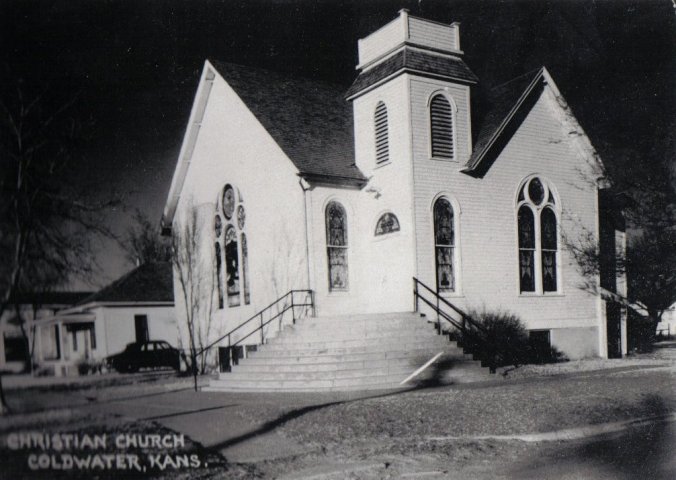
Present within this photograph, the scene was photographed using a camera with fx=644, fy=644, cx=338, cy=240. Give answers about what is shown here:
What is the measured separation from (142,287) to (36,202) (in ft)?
6.20

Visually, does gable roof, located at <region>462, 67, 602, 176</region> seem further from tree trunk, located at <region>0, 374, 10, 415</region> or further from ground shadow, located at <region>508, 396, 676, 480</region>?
tree trunk, located at <region>0, 374, 10, 415</region>

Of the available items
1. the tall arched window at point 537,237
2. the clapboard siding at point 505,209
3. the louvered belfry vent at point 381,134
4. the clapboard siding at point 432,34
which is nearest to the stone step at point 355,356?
the clapboard siding at point 505,209

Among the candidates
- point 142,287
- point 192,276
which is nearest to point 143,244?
point 142,287

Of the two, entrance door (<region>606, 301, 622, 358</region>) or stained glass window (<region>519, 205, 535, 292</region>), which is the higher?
stained glass window (<region>519, 205, 535, 292</region>)

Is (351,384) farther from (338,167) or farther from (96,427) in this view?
(96,427)

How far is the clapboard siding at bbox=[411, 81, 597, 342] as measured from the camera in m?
17.2

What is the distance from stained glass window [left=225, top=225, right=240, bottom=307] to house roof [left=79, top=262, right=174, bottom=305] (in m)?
12.2

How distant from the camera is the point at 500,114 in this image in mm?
19000

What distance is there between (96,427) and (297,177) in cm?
1292

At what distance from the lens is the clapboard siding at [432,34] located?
17.7 m

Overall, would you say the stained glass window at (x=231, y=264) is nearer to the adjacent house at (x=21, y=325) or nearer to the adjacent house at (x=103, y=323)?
the adjacent house at (x=103, y=323)

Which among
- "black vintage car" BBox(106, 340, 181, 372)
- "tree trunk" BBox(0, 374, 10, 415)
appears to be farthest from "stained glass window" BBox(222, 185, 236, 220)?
"tree trunk" BBox(0, 374, 10, 415)

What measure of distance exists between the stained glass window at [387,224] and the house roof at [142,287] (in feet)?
33.6

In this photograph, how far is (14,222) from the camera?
14.4 ft
